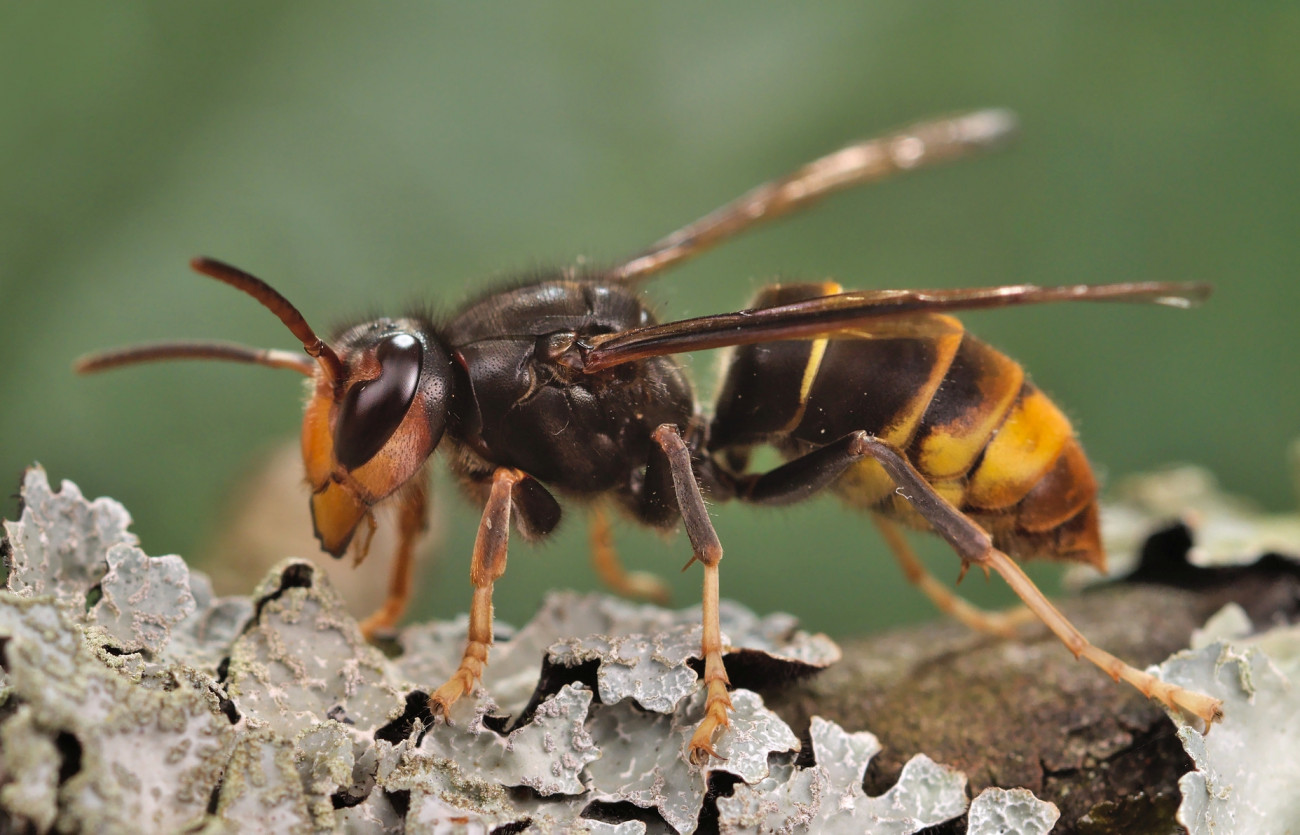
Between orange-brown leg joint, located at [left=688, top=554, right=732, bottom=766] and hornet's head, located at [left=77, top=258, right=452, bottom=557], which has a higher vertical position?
hornet's head, located at [left=77, top=258, right=452, bottom=557]

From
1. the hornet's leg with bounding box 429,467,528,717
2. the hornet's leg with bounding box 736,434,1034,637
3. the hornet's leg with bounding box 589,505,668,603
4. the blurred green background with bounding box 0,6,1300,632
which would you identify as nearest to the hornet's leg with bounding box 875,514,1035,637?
the hornet's leg with bounding box 736,434,1034,637

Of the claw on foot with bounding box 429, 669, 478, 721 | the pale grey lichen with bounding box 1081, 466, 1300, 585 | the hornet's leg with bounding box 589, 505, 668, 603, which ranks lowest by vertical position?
the pale grey lichen with bounding box 1081, 466, 1300, 585

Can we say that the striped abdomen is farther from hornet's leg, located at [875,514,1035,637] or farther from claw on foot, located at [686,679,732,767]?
claw on foot, located at [686,679,732,767]

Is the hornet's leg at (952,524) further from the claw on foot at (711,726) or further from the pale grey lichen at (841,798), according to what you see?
the claw on foot at (711,726)

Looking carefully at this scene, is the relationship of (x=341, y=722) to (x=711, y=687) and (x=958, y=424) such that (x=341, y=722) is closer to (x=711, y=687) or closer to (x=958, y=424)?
(x=711, y=687)

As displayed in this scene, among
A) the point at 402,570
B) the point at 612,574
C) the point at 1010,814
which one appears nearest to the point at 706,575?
the point at 1010,814

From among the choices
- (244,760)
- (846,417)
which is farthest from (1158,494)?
(244,760)
